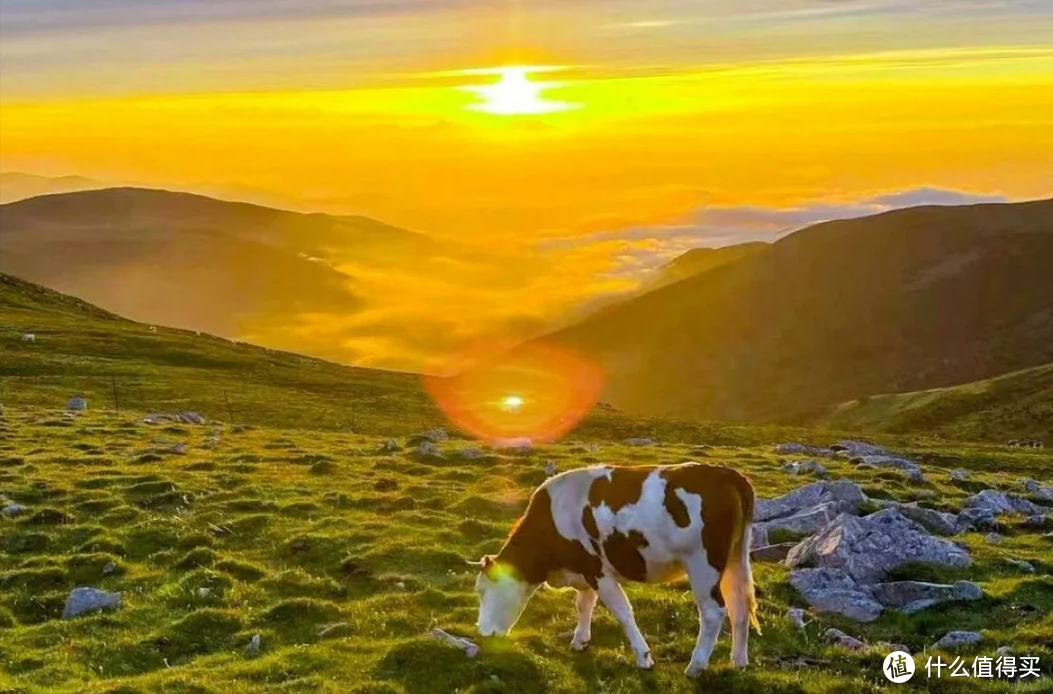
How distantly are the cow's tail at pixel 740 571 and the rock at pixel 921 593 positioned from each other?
16.7ft

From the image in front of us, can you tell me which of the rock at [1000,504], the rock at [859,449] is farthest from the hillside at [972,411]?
the rock at [1000,504]

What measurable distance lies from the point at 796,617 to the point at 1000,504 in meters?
15.5

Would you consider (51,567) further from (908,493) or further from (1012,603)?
(908,493)

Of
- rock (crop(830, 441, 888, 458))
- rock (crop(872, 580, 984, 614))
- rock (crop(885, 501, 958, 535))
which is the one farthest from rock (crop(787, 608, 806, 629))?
rock (crop(830, 441, 888, 458))

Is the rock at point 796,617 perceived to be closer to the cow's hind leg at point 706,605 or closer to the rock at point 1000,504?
the cow's hind leg at point 706,605

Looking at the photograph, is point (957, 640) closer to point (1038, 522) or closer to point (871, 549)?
point (871, 549)

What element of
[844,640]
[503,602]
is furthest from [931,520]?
[503,602]

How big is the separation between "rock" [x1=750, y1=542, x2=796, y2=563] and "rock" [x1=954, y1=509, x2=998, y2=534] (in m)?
6.05

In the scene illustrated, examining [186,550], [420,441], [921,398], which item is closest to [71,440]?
[420,441]

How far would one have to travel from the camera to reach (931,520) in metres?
25.5

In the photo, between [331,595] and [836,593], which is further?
[331,595]

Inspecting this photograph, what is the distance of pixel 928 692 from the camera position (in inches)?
557

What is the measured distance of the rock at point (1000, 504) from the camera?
28641mm

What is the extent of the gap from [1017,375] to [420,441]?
11204 cm
